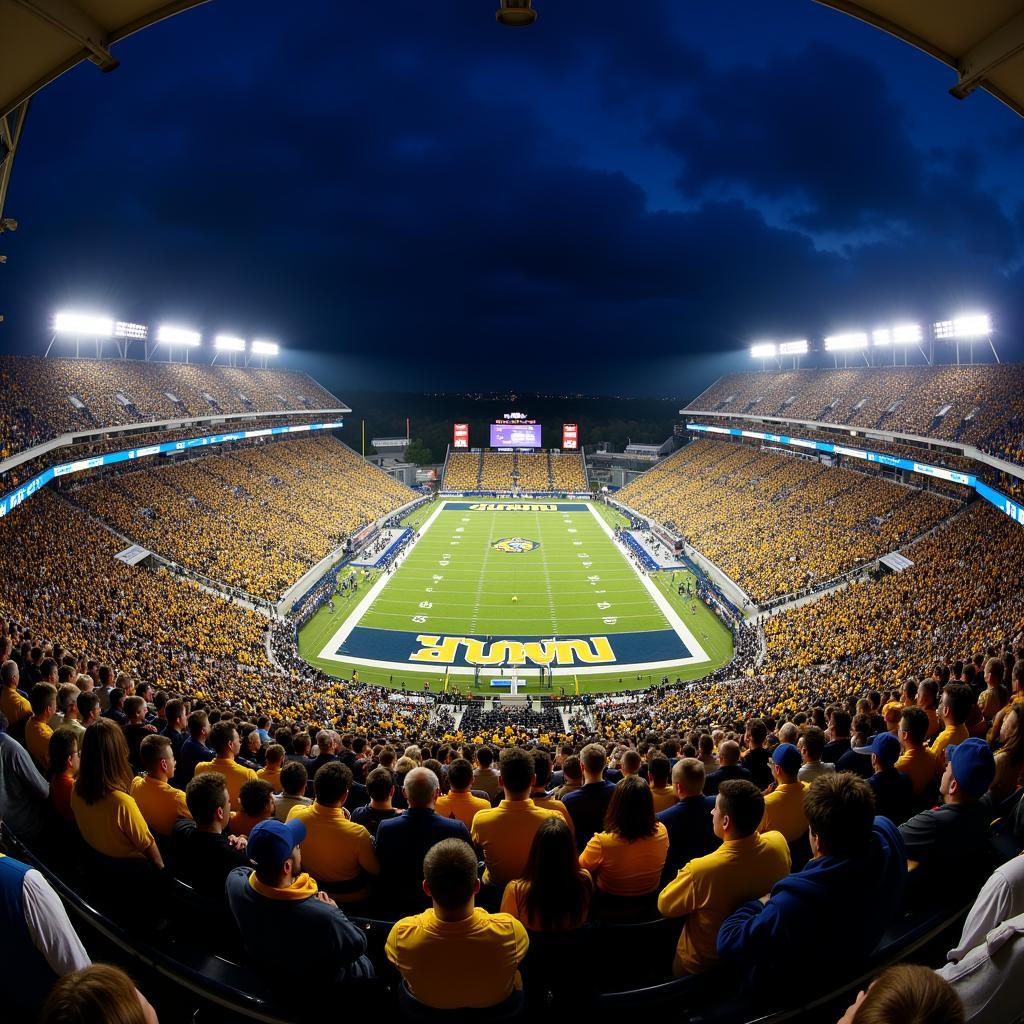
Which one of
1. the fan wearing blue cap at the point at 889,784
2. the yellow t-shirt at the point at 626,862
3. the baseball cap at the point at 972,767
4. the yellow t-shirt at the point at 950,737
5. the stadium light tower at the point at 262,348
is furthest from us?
the stadium light tower at the point at 262,348

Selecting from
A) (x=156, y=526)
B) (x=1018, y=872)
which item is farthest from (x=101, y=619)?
(x=1018, y=872)

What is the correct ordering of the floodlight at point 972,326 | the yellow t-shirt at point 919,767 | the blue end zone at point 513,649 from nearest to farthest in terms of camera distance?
1. the yellow t-shirt at point 919,767
2. the blue end zone at point 513,649
3. the floodlight at point 972,326

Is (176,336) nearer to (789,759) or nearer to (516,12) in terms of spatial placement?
(516,12)

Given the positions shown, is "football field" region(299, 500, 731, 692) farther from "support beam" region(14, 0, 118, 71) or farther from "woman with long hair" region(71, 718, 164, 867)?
"support beam" region(14, 0, 118, 71)

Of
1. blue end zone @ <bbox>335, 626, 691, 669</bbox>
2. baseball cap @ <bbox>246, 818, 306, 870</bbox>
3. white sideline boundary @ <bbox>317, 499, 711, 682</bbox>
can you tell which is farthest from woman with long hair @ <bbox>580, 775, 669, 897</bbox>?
blue end zone @ <bbox>335, 626, 691, 669</bbox>

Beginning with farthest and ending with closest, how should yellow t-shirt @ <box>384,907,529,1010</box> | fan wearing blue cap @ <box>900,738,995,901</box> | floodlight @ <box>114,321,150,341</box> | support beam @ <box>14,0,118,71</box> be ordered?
floodlight @ <box>114,321,150,341</box>, support beam @ <box>14,0,118,71</box>, fan wearing blue cap @ <box>900,738,995,901</box>, yellow t-shirt @ <box>384,907,529,1010</box>

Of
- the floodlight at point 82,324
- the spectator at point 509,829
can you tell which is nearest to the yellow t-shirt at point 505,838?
the spectator at point 509,829

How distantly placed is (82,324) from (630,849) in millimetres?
51410

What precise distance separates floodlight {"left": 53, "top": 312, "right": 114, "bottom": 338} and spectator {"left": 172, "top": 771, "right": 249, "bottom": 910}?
48.3m

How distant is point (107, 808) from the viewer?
379cm

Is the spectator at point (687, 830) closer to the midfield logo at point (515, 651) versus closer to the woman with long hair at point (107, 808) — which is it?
the woman with long hair at point (107, 808)

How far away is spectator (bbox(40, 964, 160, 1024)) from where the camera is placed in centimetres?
161

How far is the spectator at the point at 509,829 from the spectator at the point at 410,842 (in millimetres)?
187

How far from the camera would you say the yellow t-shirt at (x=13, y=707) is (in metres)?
6.58
